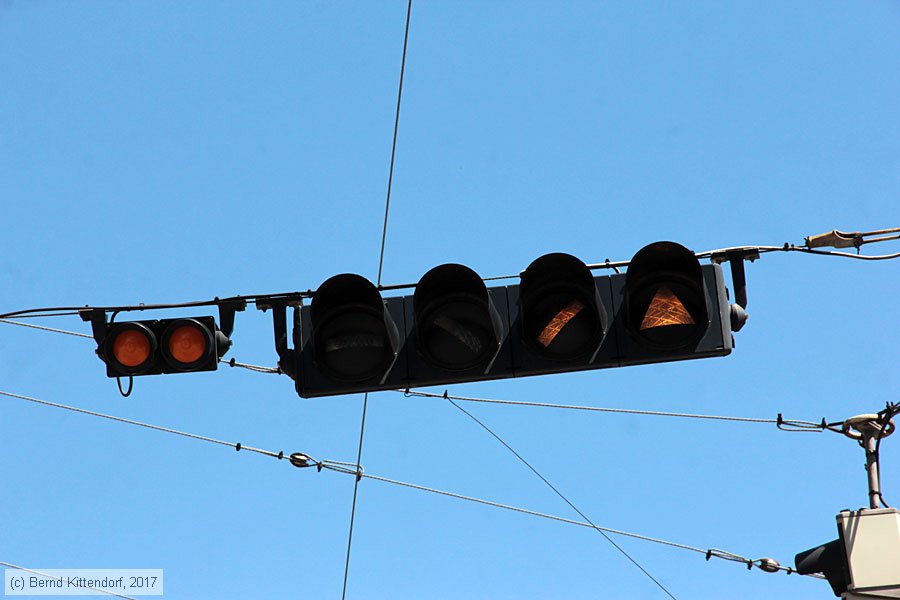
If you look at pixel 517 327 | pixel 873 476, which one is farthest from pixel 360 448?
pixel 517 327

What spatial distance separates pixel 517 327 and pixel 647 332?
757mm

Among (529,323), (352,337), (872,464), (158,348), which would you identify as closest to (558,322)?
(529,323)

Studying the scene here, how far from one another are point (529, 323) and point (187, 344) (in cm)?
208

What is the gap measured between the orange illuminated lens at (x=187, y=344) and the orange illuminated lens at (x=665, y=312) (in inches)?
104

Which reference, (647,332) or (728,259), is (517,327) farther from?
(728,259)

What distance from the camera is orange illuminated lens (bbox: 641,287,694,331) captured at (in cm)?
696

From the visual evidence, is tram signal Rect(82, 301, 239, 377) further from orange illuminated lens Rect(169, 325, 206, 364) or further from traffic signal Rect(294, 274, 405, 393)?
traffic signal Rect(294, 274, 405, 393)

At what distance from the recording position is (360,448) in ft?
41.7

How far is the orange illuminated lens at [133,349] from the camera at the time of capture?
7.36 m

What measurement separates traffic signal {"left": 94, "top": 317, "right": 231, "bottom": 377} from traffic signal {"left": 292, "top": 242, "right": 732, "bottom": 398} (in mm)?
722

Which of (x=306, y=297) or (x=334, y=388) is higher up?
(x=306, y=297)

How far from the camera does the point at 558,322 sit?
23.0 ft

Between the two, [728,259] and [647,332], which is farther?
[728,259]

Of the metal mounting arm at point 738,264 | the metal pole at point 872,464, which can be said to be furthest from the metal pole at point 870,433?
the metal mounting arm at point 738,264
